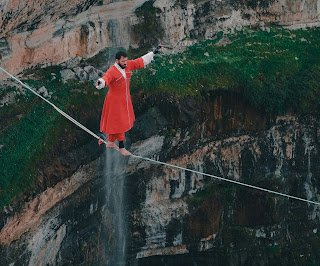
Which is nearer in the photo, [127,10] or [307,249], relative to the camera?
[127,10]

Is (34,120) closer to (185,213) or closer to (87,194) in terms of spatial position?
(87,194)

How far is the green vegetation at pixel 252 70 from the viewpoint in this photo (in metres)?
15.2

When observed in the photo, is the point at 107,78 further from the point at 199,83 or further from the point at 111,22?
the point at 199,83

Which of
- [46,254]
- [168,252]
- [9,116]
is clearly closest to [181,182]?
[168,252]

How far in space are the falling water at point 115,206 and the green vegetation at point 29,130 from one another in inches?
74.7

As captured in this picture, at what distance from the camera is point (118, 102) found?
32.9 ft

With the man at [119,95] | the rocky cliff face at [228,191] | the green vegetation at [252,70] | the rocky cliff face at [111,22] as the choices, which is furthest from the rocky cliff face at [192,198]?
the man at [119,95]

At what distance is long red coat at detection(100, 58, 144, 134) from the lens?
9693mm

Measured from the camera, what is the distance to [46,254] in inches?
543

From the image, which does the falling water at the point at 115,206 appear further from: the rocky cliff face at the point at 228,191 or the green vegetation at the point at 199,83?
the green vegetation at the point at 199,83

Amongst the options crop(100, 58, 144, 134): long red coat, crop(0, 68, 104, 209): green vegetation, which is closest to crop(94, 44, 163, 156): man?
Result: crop(100, 58, 144, 134): long red coat

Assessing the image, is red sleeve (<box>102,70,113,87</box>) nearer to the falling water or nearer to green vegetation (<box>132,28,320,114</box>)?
green vegetation (<box>132,28,320,114</box>)

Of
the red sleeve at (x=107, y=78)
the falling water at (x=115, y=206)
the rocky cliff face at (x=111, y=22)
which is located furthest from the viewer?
the falling water at (x=115, y=206)

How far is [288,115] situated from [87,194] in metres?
6.53
